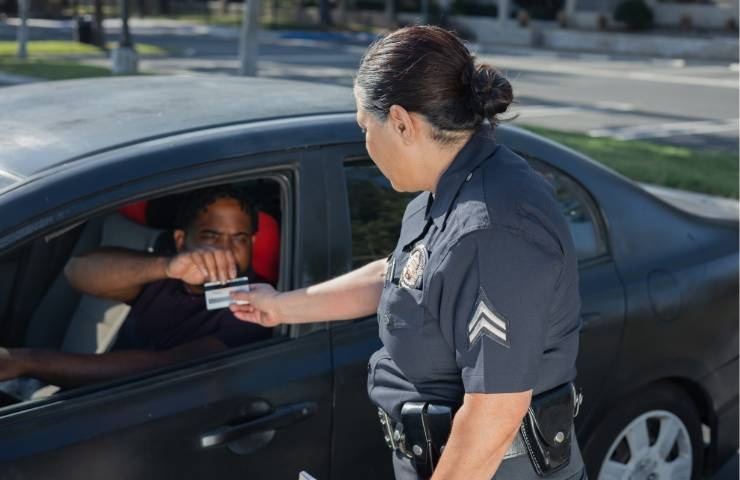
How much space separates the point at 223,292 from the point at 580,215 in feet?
3.98

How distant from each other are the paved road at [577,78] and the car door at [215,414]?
762 cm

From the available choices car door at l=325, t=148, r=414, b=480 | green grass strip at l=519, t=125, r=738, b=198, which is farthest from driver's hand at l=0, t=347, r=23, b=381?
green grass strip at l=519, t=125, r=738, b=198

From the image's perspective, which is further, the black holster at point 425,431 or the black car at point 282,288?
the black car at point 282,288

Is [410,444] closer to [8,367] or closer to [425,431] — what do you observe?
[425,431]

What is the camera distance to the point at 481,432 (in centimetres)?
190

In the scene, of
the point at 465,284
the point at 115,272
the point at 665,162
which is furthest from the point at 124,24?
the point at 465,284

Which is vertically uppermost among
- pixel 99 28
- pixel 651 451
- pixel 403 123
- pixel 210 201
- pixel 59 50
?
pixel 403 123

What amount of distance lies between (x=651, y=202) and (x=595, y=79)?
19.5m

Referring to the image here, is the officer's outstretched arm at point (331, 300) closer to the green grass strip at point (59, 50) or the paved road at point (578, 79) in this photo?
the paved road at point (578, 79)

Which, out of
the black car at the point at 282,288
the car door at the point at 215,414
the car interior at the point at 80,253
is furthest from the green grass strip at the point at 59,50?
the car door at the point at 215,414

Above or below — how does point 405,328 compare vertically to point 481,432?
above

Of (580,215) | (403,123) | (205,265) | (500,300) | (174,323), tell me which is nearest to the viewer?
(500,300)

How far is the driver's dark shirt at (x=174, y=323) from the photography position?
2.79 meters

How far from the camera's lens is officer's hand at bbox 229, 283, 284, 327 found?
8.29 feet
